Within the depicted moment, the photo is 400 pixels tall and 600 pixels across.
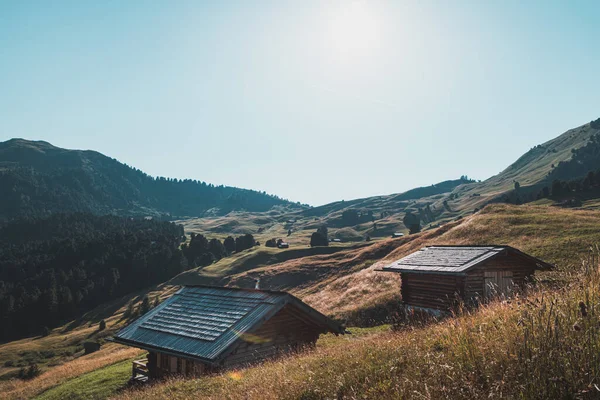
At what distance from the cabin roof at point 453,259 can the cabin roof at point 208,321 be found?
27.7 feet

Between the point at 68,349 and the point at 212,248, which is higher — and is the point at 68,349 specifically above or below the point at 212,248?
below

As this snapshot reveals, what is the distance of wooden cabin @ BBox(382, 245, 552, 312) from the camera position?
2486cm

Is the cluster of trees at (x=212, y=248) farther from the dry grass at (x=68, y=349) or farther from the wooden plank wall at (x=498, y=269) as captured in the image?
the wooden plank wall at (x=498, y=269)

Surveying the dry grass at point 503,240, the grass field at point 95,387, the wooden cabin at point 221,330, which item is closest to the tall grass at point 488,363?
the wooden cabin at point 221,330

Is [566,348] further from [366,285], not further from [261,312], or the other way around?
[366,285]

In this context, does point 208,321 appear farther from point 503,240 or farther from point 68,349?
point 68,349

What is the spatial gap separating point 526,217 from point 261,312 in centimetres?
4997

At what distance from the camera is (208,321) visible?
1944cm

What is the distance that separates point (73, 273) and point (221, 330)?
139 meters

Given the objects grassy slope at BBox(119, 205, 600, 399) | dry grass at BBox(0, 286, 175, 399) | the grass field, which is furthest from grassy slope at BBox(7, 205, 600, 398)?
grassy slope at BBox(119, 205, 600, 399)

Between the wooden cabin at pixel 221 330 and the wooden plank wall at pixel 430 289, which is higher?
the wooden cabin at pixel 221 330

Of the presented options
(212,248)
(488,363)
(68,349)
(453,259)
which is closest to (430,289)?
(453,259)

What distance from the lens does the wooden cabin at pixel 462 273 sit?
24859mm

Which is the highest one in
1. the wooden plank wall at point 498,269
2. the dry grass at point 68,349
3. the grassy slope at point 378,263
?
the wooden plank wall at point 498,269
